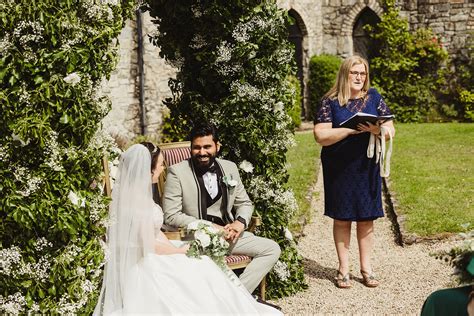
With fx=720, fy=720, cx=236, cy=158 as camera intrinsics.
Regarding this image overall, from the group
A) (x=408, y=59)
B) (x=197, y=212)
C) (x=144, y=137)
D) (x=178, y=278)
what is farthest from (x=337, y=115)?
(x=408, y=59)

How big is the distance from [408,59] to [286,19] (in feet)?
43.8

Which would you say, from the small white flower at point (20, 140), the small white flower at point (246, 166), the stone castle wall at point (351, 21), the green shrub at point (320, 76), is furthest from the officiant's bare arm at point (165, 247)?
the green shrub at point (320, 76)

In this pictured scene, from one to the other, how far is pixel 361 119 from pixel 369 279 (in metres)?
1.46

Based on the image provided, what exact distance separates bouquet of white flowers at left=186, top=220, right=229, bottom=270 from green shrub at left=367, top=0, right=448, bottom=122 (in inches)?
558

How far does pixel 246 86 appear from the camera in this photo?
5.96 meters

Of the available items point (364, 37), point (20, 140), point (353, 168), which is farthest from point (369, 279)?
point (364, 37)

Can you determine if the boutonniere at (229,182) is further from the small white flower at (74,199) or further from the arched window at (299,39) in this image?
the arched window at (299,39)

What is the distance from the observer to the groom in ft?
18.3

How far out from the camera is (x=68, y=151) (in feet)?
14.9

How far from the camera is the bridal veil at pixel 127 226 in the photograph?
481cm

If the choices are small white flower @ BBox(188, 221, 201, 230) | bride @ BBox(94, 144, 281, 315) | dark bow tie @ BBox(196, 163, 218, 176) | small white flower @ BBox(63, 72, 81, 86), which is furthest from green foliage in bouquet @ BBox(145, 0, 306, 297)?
small white flower @ BBox(63, 72, 81, 86)

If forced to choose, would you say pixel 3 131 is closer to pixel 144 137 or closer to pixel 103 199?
pixel 103 199

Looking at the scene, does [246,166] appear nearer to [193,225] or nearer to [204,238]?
[193,225]

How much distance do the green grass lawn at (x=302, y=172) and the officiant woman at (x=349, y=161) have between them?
192 cm
